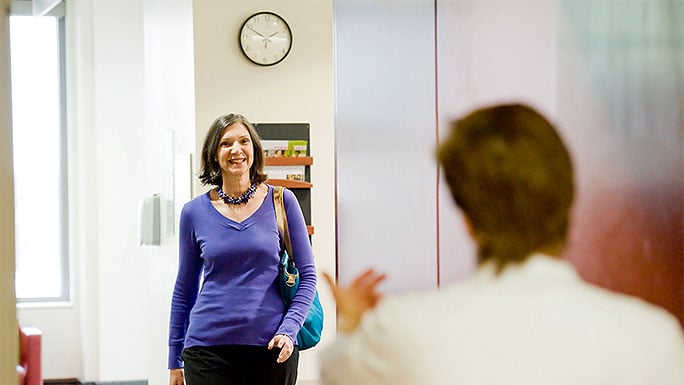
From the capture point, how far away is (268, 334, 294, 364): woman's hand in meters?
2.73

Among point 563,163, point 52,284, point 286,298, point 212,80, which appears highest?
point 212,80

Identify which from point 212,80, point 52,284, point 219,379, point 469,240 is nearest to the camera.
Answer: point 469,240

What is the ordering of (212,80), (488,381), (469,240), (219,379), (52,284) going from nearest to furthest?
(488,381), (469,240), (219,379), (212,80), (52,284)

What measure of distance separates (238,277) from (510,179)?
4.44 ft

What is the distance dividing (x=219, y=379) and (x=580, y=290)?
1390 mm

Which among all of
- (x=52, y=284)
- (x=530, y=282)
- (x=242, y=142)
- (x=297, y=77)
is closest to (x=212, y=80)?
(x=297, y=77)

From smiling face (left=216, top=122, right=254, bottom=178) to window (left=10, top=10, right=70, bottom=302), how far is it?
424 centimetres

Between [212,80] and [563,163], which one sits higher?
[212,80]

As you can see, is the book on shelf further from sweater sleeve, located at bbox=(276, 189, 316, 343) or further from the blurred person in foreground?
the blurred person in foreground

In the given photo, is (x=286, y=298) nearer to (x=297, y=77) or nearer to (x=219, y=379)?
(x=219, y=379)

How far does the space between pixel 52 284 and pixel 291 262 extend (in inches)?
178

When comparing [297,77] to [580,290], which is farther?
[297,77]

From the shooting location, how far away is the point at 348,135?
1.70 meters

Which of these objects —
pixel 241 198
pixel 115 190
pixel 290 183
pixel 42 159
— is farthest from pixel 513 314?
pixel 42 159
